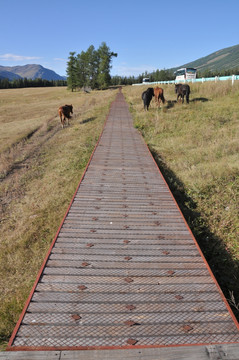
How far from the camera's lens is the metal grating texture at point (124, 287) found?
9.78 ft

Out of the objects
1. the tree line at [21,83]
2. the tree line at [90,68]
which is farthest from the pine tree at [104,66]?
the tree line at [21,83]

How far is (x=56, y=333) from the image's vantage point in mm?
2984

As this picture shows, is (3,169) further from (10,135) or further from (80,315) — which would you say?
(80,315)

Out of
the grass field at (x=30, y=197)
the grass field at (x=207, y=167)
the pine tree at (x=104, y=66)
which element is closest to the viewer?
the grass field at (x=30, y=197)

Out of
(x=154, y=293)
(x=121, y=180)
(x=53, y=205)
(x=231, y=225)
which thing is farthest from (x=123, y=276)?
(x=53, y=205)

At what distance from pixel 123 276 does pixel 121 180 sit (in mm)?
4409

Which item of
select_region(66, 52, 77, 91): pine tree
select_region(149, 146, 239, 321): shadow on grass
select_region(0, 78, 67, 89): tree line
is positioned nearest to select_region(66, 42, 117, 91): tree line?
select_region(66, 52, 77, 91): pine tree

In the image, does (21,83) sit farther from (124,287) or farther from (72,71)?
(124,287)

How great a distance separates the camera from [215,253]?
5664 millimetres

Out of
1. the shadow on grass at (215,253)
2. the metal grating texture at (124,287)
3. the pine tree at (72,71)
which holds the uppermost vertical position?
the pine tree at (72,71)

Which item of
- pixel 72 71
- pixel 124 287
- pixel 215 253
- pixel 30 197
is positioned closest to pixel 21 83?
pixel 72 71

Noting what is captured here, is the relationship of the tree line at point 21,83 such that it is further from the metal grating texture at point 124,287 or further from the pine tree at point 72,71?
the metal grating texture at point 124,287

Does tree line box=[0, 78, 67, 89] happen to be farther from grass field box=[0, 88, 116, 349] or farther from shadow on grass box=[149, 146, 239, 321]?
shadow on grass box=[149, 146, 239, 321]

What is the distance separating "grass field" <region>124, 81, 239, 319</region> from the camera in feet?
18.8
